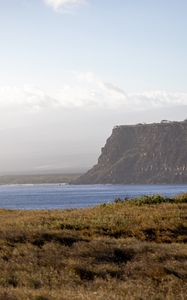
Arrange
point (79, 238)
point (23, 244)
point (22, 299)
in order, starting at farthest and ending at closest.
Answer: point (79, 238) → point (23, 244) → point (22, 299)

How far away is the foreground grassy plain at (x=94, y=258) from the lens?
16.0 meters

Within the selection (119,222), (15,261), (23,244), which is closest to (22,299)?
(15,261)

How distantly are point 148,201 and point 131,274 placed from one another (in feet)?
72.4

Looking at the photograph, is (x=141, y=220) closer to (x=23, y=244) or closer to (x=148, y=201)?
(x=23, y=244)

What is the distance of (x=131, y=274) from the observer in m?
18.6

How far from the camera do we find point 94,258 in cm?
2038

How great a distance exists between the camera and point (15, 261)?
65.3 ft

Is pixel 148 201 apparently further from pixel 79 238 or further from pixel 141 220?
pixel 79 238

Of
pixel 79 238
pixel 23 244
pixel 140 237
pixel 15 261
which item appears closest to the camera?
pixel 15 261

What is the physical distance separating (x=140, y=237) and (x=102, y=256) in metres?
5.49

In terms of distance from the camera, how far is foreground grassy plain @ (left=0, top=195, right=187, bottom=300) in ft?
52.5

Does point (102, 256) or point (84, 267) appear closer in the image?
point (84, 267)

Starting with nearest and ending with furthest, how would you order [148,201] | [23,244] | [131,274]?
1. [131,274]
2. [23,244]
3. [148,201]

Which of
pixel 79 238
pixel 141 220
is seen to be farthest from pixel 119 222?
pixel 79 238
